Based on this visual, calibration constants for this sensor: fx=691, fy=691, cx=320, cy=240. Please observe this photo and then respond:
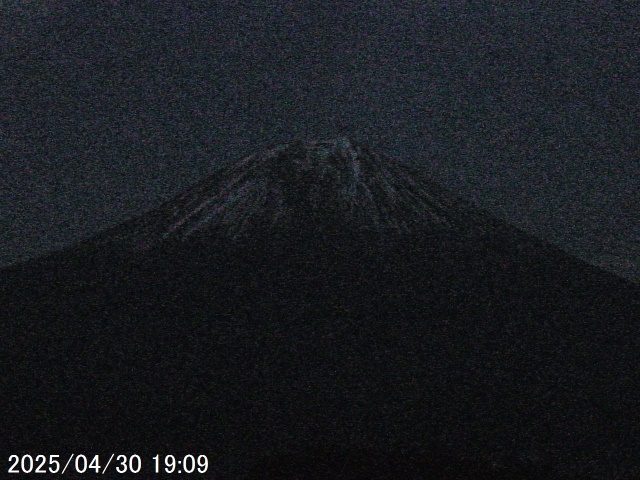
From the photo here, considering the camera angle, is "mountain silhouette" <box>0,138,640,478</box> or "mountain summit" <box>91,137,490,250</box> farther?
"mountain summit" <box>91,137,490,250</box>

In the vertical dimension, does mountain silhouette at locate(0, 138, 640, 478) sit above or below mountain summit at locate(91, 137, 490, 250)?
below

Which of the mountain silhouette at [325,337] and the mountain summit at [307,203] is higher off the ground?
the mountain summit at [307,203]

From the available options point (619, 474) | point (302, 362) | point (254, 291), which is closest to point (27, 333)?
point (254, 291)

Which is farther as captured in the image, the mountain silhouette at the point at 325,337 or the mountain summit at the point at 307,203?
the mountain summit at the point at 307,203

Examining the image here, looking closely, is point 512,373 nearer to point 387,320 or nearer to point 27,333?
point 387,320

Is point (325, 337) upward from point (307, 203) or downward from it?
downward

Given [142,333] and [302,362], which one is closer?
[302,362]

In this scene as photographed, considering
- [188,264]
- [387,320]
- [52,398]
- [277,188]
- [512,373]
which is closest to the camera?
[52,398]

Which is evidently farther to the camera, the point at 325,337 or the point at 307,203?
the point at 307,203
